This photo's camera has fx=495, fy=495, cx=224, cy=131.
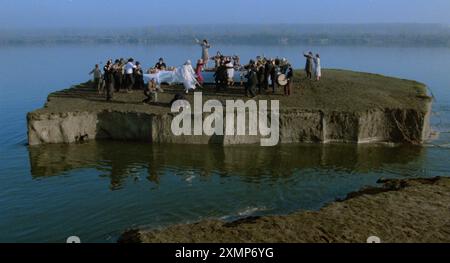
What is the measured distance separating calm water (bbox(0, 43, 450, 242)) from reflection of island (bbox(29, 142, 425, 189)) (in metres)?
0.05

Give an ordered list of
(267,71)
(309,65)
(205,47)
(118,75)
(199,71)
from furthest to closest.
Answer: (205,47)
(309,65)
(199,71)
(118,75)
(267,71)

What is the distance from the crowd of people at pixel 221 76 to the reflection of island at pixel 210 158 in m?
4.61

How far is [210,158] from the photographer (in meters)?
25.1

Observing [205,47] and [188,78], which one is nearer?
[188,78]

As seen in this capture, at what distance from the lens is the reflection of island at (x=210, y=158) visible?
23.4 metres

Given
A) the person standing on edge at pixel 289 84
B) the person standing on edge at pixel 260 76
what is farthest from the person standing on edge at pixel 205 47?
the person standing on edge at pixel 289 84

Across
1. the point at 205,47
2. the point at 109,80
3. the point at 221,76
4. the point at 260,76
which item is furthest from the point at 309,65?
the point at 109,80

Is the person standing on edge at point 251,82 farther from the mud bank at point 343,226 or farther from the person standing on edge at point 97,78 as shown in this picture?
the mud bank at point 343,226

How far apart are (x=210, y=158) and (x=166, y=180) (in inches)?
148

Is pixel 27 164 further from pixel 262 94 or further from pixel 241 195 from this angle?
pixel 262 94

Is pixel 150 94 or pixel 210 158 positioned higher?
pixel 150 94

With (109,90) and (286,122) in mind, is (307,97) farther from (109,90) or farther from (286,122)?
(109,90)
